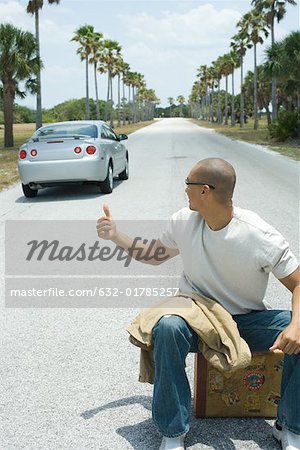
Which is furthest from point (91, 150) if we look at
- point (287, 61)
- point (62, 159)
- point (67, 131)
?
point (287, 61)

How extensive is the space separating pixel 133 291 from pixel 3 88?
87.8 feet

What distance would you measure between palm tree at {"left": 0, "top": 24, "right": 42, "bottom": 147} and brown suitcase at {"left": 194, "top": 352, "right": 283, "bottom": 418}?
28361 millimetres

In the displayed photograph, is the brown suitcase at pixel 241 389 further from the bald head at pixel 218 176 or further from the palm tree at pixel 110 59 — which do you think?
the palm tree at pixel 110 59

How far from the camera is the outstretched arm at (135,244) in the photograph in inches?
128

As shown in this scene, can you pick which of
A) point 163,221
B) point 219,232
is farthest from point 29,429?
point 163,221

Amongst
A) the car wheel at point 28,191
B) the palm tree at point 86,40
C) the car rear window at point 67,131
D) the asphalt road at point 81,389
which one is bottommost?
the asphalt road at point 81,389

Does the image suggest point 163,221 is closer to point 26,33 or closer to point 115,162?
point 115,162

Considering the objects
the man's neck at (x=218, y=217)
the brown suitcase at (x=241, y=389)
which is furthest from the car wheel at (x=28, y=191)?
the man's neck at (x=218, y=217)

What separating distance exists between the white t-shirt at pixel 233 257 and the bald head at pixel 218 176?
0.16 meters

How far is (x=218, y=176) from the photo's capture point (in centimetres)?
281

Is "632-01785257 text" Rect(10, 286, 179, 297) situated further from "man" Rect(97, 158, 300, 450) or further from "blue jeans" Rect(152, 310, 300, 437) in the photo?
"blue jeans" Rect(152, 310, 300, 437)

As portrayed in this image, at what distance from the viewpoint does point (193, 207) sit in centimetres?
291

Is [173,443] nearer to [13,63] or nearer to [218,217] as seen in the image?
[218,217]

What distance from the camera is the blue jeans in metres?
2.70
